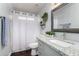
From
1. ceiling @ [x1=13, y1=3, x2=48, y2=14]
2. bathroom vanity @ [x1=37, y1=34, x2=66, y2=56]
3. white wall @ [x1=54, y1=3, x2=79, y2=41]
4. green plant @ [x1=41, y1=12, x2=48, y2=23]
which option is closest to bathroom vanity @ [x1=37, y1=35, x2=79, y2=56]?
bathroom vanity @ [x1=37, y1=34, x2=66, y2=56]

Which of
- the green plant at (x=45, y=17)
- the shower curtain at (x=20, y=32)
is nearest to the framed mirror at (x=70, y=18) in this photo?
the green plant at (x=45, y=17)

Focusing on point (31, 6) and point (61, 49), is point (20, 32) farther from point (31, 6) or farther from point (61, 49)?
point (61, 49)

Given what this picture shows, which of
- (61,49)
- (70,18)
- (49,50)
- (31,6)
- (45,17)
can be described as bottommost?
(49,50)

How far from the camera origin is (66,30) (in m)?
1.37

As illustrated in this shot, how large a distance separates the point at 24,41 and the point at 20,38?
20 centimetres

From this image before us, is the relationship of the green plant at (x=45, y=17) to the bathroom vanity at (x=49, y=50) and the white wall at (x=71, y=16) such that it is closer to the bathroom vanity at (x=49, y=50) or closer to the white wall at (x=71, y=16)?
the white wall at (x=71, y=16)

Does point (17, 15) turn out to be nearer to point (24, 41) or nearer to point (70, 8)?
point (24, 41)

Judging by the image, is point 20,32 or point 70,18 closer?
point 70,18

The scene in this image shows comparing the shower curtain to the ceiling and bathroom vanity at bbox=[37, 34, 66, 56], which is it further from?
bathroom vanity at bbox=[37, 34, 66, 56]

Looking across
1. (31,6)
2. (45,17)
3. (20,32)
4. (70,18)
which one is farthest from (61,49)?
(20,32)

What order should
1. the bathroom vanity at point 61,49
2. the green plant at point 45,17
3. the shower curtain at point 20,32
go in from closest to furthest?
the bathroom vanity at point 61,49, the green plant at point 45,17, the shower curtain at point 20,32

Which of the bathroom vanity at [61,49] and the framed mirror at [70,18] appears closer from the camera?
the bathroom vanity at [61,49]

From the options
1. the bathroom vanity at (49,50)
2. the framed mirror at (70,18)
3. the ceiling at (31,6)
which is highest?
the ceiling at (31,6)

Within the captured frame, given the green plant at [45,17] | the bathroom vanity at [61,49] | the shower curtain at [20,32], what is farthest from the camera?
the shower curtain at [20,32]
